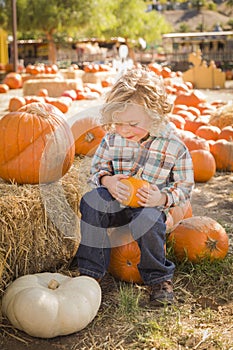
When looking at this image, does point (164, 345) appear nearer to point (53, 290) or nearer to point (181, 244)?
point (53, 290)

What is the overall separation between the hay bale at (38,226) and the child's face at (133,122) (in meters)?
0.53

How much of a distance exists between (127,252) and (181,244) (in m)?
0.42

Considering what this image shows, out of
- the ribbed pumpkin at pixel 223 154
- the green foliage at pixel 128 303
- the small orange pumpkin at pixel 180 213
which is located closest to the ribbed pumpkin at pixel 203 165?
the ribbed pumpkin at pixel 223 154

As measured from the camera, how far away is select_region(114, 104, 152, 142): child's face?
272cm

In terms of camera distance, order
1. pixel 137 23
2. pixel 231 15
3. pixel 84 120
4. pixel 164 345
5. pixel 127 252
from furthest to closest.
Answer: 1. pixel 231 15
2. pixel 137 23
3. pixel 84 120
4. pixel 127 252
5. pixel 164 345

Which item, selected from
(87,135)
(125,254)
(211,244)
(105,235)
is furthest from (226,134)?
(105,235)

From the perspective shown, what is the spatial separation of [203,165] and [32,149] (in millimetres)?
2509

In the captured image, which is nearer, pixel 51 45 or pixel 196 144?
pixel 196 144

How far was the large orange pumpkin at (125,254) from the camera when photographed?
2873 millimetres

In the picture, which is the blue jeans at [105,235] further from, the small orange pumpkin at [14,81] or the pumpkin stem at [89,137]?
the small orange pumpkin at [14,81]

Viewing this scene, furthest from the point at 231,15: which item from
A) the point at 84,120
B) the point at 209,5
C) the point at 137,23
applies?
the point at 84,120

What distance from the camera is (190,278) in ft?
9.65

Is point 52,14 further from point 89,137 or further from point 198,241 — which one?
point 198,241

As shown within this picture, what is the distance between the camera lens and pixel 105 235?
2.78m
